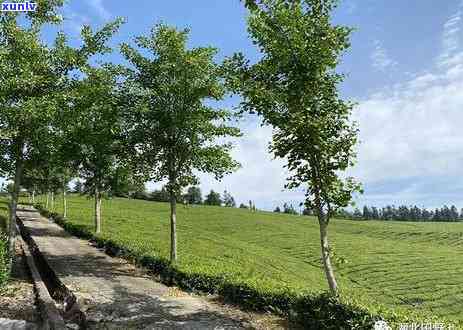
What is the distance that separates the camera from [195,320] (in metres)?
17.8

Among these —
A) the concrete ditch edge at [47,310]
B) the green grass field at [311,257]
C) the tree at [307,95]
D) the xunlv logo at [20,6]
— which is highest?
the xunlv logo at [20,6]

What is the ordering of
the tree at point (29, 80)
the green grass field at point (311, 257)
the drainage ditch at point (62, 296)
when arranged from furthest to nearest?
the green grass field at point (311, 257)
the tree at point (29, 80)
the drainage ditch at point (62, 296)

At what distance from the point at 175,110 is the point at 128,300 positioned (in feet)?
43.1

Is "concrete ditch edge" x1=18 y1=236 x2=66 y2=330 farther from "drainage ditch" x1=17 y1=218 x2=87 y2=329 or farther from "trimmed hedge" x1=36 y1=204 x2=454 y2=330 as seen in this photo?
"trimmed hedge" x1=36 y1=204 x2=454 y2=330

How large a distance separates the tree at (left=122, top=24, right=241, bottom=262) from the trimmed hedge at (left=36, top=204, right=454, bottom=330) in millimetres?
4252

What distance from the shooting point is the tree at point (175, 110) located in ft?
99.1

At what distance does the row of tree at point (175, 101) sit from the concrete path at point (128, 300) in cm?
387

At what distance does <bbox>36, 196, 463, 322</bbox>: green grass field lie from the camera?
4228 centimetres

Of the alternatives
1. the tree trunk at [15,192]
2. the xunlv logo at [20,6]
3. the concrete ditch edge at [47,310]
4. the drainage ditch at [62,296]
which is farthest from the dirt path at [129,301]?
the xunlv logo at [20,6]

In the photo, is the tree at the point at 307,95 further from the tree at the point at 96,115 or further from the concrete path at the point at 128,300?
the tree at the point at 96,115

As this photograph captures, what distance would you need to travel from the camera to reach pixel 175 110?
30.5 m

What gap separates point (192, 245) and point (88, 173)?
46.8 ft

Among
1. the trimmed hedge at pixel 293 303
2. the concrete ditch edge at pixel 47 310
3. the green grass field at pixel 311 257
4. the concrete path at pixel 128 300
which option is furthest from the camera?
the green grass field at pixel 311 257

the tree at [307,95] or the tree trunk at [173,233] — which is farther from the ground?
the tree at [307,95]
